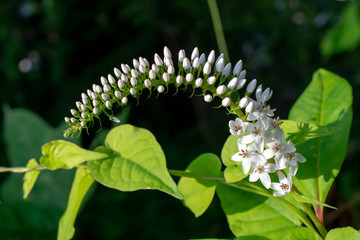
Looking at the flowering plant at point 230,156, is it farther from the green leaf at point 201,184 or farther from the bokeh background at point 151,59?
the bokeh background at point 151,59

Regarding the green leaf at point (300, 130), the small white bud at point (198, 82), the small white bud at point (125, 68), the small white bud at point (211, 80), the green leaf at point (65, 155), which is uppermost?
the small white bud at point (125, 68)

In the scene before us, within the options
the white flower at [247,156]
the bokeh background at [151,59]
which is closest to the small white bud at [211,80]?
the white flower at [247,156]

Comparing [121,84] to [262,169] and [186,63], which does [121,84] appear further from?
[262,169]

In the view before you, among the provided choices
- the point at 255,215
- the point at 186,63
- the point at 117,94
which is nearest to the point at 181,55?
the point at 186,63

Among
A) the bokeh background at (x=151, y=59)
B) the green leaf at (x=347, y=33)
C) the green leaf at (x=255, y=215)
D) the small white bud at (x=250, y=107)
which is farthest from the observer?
the bokeh background at (x=151, y=59)

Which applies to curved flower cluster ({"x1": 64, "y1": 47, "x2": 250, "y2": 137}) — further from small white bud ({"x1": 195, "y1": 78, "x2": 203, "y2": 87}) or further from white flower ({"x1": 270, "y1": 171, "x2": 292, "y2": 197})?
white flower ({"x1": 270, "y1": 171, "x2": 292, "y2": 197})

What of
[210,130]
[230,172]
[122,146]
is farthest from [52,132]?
[210,130]
